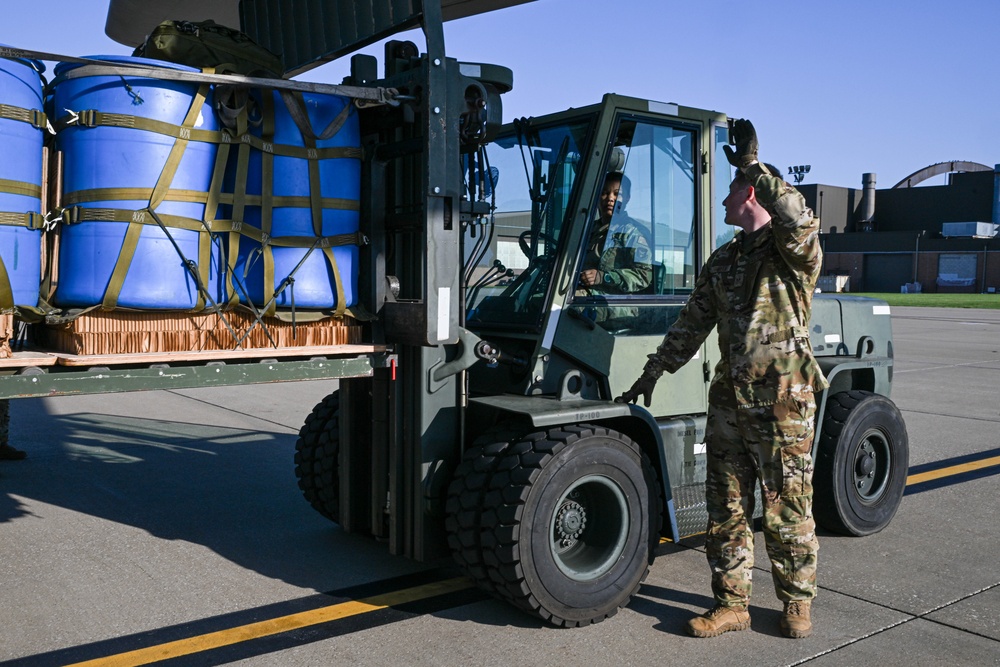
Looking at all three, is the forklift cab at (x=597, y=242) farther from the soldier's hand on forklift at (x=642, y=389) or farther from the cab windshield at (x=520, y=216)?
the soldier's hand on forklift at (x=642, y=389)

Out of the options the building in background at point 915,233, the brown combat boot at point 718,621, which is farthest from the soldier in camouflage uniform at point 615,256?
the building in background at point 915,233

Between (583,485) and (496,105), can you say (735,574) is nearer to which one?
(583,485)

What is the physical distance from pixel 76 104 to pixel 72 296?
0.71m

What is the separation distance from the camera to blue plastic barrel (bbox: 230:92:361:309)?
382cm

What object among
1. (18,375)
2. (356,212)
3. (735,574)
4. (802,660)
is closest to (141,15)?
(356,212)

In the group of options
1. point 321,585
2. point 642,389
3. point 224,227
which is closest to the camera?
point 224,227

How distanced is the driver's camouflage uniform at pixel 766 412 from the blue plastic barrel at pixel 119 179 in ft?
7.64

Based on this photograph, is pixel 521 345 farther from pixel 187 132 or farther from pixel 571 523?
pixel 187 132

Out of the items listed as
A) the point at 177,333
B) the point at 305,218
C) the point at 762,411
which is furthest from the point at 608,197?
the point at 177,333

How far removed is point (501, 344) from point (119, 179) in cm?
194

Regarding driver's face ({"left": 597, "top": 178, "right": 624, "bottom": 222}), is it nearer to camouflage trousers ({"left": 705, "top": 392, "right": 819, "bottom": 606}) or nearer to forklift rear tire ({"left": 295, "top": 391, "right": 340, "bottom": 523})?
camouflage trousers ({"left": 705, "top": 392, "right": 819, "bottom": 606})

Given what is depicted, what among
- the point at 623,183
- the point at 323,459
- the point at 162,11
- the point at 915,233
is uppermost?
the point at 915,233

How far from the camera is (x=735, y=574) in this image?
164 inches

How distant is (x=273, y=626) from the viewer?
4.12m
